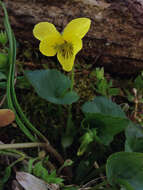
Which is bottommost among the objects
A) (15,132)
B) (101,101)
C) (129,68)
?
(15,132)

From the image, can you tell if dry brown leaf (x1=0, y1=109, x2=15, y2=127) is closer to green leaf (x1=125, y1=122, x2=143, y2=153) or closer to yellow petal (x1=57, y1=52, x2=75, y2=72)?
yellow petal (x1=57, y1=52, x2=75, y2=72)

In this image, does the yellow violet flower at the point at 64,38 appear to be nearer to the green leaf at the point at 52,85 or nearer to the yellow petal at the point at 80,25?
the yellow petal at the point at 80,25

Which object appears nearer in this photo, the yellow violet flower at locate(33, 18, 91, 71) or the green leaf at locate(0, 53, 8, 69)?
the yellow violet flower at locate(33, 18, 91, 71)

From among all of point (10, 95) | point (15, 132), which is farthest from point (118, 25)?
point (15, 132)

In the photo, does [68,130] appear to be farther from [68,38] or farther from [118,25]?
[118,25]

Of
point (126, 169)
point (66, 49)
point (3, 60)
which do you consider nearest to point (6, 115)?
point (3, 60)

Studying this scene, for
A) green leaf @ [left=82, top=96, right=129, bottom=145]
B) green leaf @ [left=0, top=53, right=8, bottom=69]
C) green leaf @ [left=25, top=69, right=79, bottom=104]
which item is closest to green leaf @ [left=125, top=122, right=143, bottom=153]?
green leaf @ [left=82, top=96, right=129, bottom=145]
